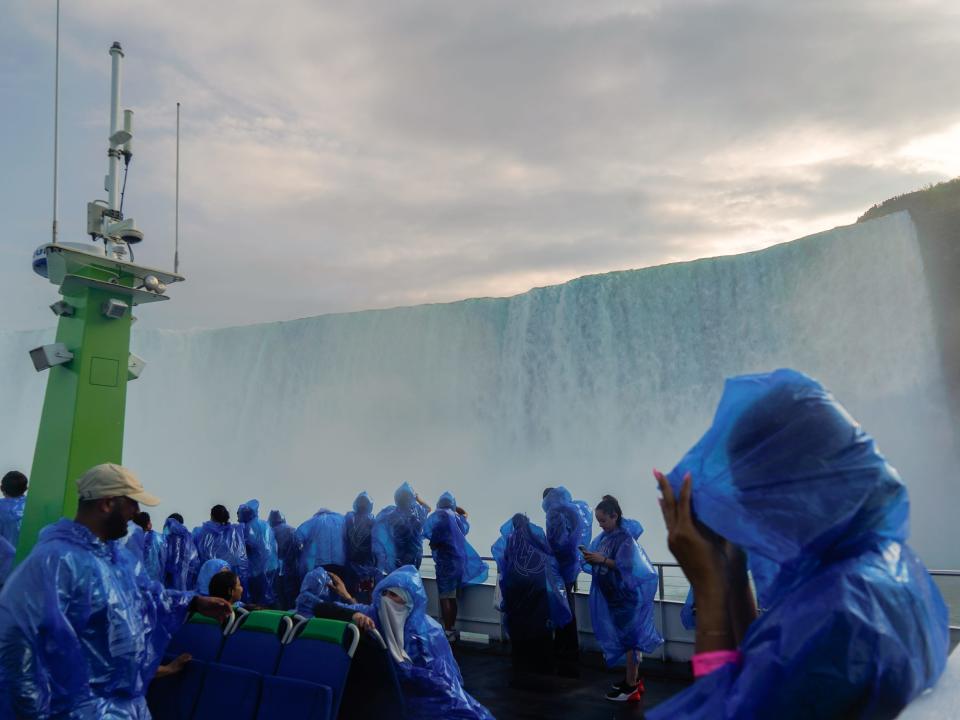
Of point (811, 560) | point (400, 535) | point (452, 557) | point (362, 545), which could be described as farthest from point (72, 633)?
point (362, 545)

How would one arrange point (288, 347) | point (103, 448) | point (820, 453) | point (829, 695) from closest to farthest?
point (829, 695)
point (820, 453)
point (103, 448)
point (288, 347)

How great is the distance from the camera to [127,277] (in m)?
5.61

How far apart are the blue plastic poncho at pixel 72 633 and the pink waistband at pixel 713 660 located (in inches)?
87.6

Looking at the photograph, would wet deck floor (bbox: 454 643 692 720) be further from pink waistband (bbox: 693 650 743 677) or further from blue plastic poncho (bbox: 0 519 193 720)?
pink waistband (bbox: 693 650 743 677)

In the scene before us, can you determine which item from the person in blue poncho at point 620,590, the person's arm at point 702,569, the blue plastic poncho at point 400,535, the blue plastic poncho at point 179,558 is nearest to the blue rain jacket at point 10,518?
the blue plastic poncho at point 179,558

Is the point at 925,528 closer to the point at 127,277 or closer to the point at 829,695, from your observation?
the point at 127,277

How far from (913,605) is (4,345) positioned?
45036 mm

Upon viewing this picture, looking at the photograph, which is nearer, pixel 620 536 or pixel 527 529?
pixel 620 536

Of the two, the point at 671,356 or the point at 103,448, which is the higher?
the point at 671,356

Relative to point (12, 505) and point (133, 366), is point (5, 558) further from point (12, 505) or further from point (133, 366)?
point (133, 366)

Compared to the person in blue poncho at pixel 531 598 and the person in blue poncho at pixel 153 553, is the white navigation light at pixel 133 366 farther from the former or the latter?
the person in blue poncho at pixel 531 598

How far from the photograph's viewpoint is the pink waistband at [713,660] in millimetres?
1140

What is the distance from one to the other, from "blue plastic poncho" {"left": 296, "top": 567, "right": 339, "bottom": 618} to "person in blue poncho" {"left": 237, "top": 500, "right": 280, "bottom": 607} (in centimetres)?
485

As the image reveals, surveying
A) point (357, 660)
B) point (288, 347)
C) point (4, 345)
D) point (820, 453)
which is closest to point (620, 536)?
point (357, 660)
